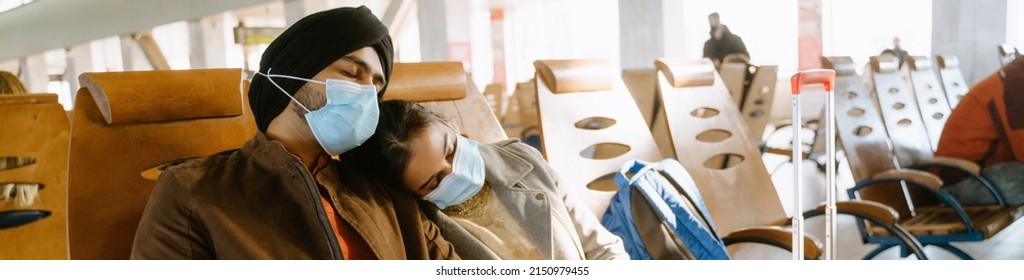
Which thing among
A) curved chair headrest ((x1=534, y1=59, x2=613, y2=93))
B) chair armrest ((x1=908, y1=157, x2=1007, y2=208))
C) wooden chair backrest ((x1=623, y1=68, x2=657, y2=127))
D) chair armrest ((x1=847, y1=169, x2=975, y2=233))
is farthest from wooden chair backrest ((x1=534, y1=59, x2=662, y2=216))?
chair armrest ((x1=908, y1=157, x2=1007, y2=208))

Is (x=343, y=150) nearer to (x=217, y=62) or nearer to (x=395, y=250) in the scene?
(x=395, y=250)

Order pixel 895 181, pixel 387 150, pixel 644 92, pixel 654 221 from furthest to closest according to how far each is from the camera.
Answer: pixel 644 92, pixel 895 181, pixel 654 221, pixel 387 150

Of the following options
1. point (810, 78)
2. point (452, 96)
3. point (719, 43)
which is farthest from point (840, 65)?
point (452, 96)

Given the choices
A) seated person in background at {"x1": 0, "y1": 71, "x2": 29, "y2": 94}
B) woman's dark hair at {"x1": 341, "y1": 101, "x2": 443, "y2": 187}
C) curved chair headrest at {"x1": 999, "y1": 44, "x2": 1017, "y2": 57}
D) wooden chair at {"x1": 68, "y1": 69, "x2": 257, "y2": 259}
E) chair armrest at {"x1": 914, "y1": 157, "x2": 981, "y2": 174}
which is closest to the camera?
wooden chair at {"x1": 68, "y1": 69, "x2": 257, "y2": 259}

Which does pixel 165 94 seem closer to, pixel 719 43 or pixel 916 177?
pixel 719 43

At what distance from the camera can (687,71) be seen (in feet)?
7.48

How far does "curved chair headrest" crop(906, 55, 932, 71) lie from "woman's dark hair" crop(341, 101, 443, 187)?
4.81 ft

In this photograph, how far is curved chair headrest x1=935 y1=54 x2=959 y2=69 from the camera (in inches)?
75.4

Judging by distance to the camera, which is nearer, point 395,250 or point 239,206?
point 239,206

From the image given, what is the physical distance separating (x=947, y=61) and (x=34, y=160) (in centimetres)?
216

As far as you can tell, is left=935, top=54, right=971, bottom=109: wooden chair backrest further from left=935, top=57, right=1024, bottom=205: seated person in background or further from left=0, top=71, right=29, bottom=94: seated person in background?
left=0, top=71, right=29, bottom=94: seated person in background
